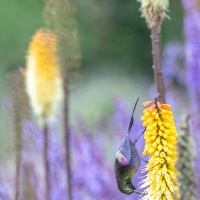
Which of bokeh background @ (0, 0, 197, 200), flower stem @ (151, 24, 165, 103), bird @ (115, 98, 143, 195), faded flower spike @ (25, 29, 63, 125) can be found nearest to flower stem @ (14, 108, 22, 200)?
faded flower spike @ (25, 29, 63, 125)

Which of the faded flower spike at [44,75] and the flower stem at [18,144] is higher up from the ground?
the faded flower spike at [44,75]

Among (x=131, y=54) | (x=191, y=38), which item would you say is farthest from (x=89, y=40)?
(x=191, y=38)

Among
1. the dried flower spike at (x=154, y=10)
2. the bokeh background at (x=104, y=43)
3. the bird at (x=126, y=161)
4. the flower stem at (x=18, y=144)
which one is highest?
the bokeh background at (x=104, y=43)

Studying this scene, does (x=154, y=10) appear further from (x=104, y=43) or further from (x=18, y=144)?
(x=104, y=43)

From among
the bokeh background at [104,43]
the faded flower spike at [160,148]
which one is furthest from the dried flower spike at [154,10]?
the bokeh background at [104,43]

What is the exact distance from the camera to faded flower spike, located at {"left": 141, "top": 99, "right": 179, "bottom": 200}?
1.92 meters

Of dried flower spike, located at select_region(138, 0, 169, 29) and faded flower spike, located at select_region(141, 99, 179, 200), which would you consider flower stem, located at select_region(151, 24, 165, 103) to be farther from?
faded flower spike, located at select_region(141, 99, 179, 200)

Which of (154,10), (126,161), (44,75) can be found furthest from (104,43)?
(126,161)

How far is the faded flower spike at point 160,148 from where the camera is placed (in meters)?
1.92

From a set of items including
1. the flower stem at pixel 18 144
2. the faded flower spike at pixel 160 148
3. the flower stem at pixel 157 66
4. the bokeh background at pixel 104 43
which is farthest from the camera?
the bokeh background at pixel 104 43

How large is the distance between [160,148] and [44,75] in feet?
3.77

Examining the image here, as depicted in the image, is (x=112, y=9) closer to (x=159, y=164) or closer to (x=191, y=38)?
(x=191, y=38)

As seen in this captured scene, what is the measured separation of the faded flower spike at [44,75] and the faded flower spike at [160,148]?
1.06 meters

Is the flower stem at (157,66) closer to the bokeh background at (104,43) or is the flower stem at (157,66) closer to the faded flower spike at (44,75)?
the faded flower spike at (44,75)
